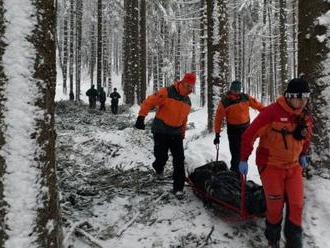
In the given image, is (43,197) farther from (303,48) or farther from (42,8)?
(303,48)

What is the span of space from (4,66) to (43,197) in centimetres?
112

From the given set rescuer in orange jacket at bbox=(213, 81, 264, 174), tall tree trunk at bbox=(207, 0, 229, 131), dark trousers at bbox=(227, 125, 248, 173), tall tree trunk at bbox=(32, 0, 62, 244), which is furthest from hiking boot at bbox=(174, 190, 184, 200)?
tall tree trunk at bbox=(207, 0, 229, 131)

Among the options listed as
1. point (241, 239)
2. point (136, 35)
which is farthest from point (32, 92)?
point (136, 35)

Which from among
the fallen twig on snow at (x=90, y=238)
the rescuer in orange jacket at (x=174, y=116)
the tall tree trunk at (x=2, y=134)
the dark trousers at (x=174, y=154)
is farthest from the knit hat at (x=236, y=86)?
the tall tree trunk at (x=2, y=134)

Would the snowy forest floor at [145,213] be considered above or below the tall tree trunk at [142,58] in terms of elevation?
below

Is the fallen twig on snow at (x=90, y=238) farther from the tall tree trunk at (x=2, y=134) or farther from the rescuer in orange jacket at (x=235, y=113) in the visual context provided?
the rescuer in orange jacket at (x=235, y=113)

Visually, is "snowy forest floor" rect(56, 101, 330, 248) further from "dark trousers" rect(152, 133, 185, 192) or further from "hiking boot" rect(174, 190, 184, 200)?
"dark trousers" rect(152, 133, 185, 192)

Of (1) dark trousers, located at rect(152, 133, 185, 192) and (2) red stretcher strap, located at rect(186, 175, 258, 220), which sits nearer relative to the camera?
(2) red stretcher strap, located at rect(186, 175, 258, 220)

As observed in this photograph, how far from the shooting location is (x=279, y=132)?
4.80 meters

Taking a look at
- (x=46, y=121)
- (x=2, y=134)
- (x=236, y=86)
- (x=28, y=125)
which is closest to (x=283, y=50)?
(x=236, y=86)

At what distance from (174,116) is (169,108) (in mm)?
150

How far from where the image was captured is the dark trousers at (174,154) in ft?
21.7

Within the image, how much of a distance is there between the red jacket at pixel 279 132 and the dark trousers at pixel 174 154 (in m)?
1.97

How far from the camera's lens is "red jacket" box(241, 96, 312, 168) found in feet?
15.7
